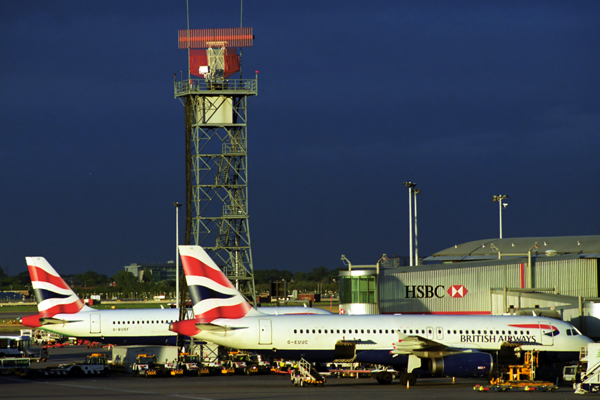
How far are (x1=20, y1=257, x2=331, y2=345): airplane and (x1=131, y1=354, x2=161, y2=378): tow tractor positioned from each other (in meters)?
10.1

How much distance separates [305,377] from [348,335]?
3631 mm

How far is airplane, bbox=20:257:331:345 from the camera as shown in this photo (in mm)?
59438

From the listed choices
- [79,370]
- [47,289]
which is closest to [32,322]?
[47,289]

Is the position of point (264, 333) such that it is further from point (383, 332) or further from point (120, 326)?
point (120, 326)

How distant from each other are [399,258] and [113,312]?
130 ft

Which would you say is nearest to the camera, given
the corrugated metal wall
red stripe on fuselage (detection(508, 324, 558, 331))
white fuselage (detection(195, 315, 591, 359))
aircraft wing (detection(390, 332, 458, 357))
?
white fuselage (detection(195, 315, 591, 359))

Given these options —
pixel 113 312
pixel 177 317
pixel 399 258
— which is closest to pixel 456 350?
pixel 177 317

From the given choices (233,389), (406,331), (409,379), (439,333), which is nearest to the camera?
(233,389)

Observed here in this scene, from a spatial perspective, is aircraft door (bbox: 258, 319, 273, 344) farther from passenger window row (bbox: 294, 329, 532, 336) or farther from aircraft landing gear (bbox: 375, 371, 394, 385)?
aircraft landing gear (bbox: 375, 371, 394, 385)

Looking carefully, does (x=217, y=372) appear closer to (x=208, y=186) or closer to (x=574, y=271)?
(x=208, y=186)

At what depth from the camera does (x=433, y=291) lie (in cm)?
5872

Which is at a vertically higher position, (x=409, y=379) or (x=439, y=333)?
(x=439, y=333)

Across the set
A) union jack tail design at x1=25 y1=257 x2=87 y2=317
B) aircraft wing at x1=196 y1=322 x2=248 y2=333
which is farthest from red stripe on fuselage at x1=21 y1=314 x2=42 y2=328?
aircraft wing at x1=196 y1=322 x2=248 y2=333

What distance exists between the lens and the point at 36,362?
59094 mm
